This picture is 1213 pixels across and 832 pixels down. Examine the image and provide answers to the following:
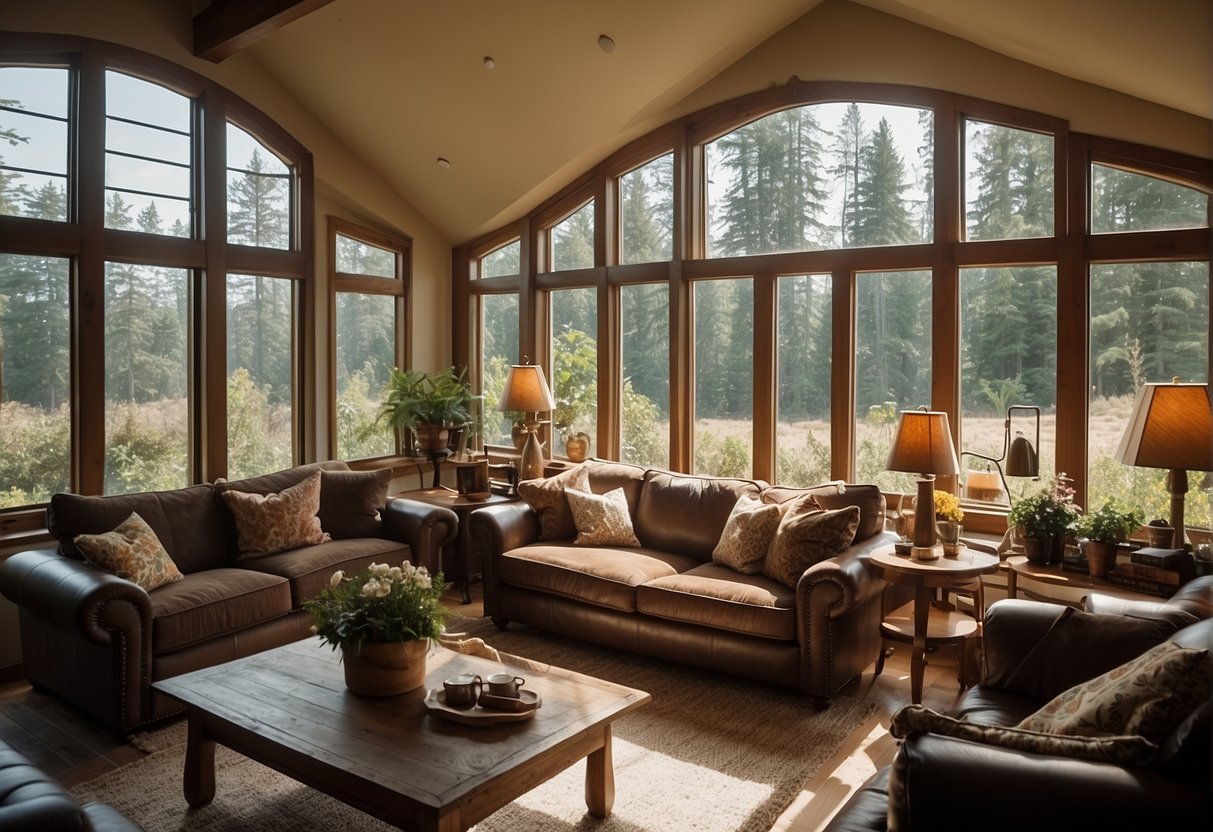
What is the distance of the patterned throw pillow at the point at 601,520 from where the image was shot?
5.00m

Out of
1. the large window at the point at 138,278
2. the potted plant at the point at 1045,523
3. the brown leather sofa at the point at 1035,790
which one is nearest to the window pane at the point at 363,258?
the large window at the point at 138,278

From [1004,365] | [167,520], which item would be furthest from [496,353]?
[1004,365]

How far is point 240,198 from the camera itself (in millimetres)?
Answer: 5680

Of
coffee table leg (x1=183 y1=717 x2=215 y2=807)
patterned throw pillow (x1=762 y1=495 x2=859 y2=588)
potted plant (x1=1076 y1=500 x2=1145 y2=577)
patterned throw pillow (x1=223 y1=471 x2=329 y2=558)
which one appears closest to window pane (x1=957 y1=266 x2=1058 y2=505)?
potted plant (x1=1076 y1=500 x2=1145 y2=577)

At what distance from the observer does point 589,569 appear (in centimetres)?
454

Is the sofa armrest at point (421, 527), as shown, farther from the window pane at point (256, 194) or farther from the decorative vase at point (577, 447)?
the window pane at point (256, 194)

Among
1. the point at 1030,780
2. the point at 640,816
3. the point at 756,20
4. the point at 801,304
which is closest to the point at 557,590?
the point at 640,816

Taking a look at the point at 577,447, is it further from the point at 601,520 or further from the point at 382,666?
the point at 382,666

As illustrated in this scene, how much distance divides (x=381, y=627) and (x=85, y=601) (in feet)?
4.86

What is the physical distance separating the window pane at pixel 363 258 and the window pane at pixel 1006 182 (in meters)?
4.14

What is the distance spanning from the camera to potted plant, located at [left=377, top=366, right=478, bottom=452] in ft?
20.7

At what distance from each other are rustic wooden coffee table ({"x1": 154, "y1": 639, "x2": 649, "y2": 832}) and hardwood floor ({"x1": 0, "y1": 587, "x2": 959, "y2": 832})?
24.8 inches

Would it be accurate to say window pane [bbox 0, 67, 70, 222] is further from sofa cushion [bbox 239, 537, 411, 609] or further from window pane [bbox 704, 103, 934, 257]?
window pane [bbox 704, 103, 934, 257]

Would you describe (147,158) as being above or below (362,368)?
above
